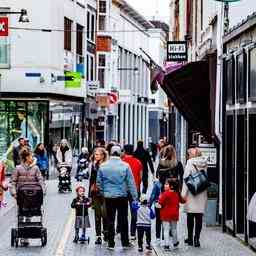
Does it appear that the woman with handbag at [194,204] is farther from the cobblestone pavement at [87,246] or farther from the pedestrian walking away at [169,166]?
the pedestrian walking away at [169,166]

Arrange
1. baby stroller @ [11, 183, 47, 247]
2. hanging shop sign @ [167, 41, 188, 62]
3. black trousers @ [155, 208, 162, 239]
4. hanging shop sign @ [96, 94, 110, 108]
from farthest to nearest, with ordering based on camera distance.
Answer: hanging shop sign @ [96, 94, 110, 108] → hanging shop sign @ [167, 41, 188, 62] → black trousers @ [155, 208, 162, 239] → baby stroller @ [11, 183, 47, 247]

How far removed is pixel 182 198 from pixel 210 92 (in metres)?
5.59

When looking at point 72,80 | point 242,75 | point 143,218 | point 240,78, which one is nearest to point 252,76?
point 242,75

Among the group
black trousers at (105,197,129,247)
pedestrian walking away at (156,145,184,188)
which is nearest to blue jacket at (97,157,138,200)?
black trousers at (105,197,129,247)

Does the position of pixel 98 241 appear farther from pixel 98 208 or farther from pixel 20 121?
pixel 20 121

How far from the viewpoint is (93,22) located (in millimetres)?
70812

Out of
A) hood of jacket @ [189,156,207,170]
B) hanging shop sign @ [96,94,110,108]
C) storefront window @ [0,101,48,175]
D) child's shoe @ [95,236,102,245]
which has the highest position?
hanging shop sign @ [96,94,110,108]

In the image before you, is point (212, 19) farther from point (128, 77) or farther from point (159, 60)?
point (159, 60)

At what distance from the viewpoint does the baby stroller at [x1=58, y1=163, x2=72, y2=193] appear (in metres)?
35.3

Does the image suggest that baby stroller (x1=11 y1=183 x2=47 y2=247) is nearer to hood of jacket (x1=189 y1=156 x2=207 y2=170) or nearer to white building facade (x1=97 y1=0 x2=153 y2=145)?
hood of jacket (x1=189 y1=156 x2=207 y2=170)

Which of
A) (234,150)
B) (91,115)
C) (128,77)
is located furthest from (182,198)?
(128,77)

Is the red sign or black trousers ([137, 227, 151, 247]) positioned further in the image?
the red sign

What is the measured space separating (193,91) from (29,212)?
7402 millimetres

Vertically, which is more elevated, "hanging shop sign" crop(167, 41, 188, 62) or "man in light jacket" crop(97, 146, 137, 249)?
"hanging shop sign" crop(167, 41, 188, 62)
